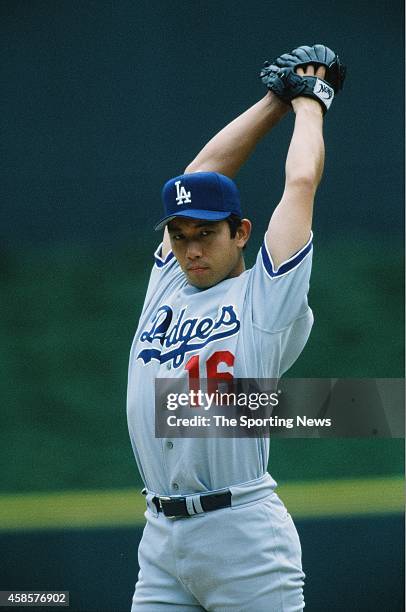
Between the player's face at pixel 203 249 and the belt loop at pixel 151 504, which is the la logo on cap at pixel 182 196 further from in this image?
the belt loop at pixel 151 504

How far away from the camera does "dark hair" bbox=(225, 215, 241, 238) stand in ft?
6.30

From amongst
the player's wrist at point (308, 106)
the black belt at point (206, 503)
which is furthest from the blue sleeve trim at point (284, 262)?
the black belt at point (206, 503)

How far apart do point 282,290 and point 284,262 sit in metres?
0.05

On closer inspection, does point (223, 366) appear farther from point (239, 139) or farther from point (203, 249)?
point (239, 139)

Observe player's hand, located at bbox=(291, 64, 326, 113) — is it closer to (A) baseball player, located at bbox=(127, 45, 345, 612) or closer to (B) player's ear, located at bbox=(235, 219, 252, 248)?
(A) baseball player, located at bbox=(127, 45, 345, 612)

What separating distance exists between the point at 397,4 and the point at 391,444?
1428 mm

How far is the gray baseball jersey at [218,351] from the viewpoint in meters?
1.80

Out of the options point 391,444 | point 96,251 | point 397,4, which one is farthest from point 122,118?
point 391,444

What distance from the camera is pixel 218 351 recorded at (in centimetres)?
185

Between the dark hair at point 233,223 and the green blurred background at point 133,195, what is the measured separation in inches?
51.0

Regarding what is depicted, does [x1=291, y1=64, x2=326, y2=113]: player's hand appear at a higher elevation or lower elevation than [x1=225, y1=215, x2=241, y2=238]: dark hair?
higher

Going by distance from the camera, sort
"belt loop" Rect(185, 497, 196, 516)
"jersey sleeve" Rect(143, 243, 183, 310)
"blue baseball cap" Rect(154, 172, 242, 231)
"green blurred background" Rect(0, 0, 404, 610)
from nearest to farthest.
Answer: "belt loop" Rect(185, 497, 196, 516) < "blue baseball cap" Rect(154, 172, 242, 231) < "jersey sleeve" Rect(143, 243, 183, 310) < "green blurred background" Rect(0, 0, 404, 610)

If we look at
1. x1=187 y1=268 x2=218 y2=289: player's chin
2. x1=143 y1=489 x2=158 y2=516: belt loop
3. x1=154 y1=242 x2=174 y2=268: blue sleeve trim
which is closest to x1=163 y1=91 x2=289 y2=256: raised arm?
x1=154 y1=242 x2=174 y2=268: blue sleeve trim

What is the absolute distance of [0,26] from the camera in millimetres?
3193
